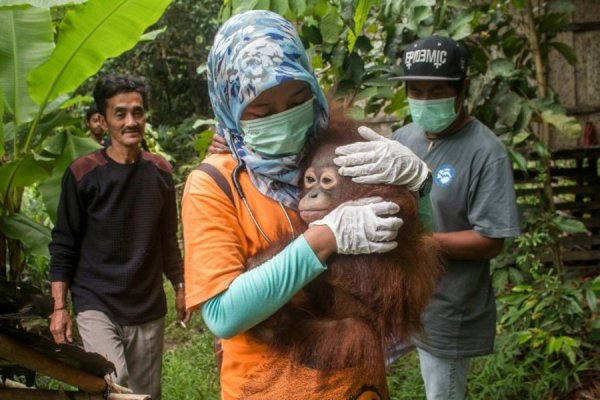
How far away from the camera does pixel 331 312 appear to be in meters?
1.57

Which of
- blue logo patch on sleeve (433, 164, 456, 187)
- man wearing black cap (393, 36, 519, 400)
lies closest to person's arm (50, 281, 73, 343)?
man wearing black cap (393, 36, 519, 400)

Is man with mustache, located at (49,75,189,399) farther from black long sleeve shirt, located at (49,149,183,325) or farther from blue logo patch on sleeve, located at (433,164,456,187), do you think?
blue logo patch on sleeve, located at (433,164,456,187)

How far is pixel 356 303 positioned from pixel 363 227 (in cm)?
18

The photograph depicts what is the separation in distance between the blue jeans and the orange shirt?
1.14 m

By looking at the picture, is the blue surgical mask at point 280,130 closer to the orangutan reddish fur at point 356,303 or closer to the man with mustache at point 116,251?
the orangutan reddish fur at point 356,303

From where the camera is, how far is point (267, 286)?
1421 millimetres

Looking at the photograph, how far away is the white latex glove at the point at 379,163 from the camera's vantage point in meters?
1.52

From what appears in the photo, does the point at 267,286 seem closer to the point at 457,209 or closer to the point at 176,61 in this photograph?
the point at 457,209

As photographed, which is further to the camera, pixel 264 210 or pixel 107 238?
pixel 107 238

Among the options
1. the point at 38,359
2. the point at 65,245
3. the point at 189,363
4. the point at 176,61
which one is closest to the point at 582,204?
the point at 189,363

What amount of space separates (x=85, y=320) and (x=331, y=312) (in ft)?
6.68

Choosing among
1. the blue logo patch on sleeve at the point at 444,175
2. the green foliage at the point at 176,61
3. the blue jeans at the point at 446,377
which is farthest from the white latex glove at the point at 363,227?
the green foliage at the point at 176,61

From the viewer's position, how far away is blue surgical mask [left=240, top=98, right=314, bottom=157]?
1.55 metres

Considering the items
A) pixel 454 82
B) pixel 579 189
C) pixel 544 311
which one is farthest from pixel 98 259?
pixel 579 189
